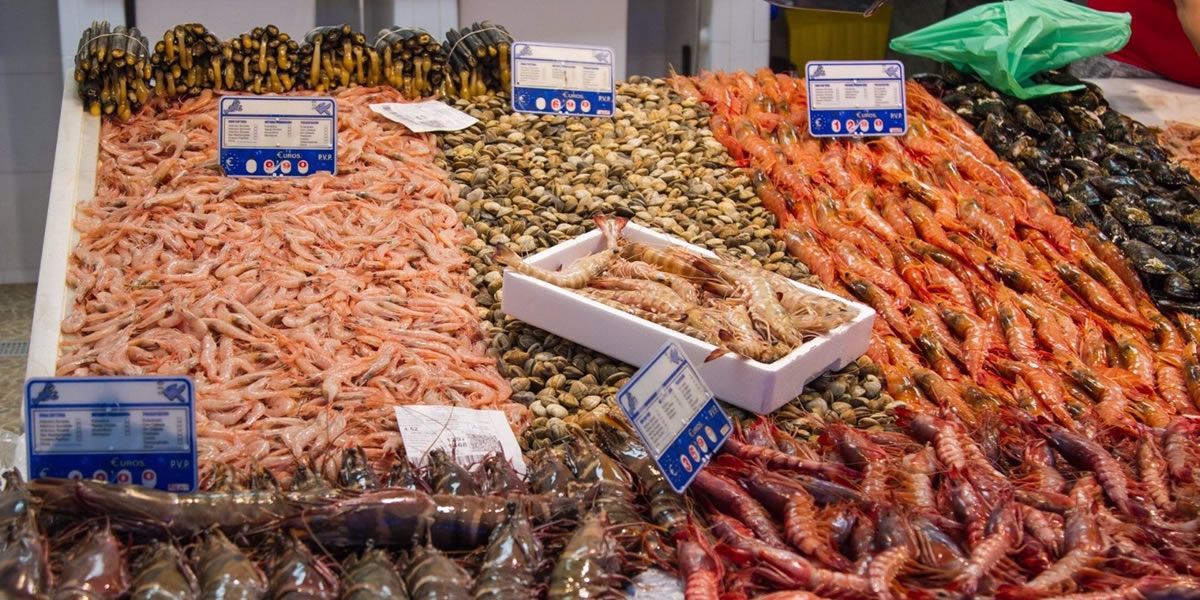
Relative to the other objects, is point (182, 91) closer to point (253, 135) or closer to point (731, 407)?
point (253, 135)

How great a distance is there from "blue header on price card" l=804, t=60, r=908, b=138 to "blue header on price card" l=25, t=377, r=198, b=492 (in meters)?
2.99

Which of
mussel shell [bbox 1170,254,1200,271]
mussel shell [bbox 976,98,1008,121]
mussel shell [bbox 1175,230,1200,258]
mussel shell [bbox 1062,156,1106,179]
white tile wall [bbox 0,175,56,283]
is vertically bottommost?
white tile wall [bbox 0,175,56,283]

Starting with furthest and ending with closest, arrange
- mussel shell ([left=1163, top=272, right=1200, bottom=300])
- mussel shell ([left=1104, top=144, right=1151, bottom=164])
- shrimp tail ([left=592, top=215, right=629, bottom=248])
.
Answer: mussel shell ([left=1104, top=144, right=1151, bottom=164])
mussel shell ([left=1163, top=272, right=1200, bottom=300])
shrimp tail ([left=592, top=215, right=629, bottom=248])

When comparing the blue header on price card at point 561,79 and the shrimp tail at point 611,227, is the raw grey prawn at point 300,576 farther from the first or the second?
the blue header on price card at point 561,79

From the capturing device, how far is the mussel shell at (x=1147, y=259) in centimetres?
380

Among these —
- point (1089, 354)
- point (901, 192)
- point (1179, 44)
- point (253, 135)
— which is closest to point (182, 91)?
point (253, 135)

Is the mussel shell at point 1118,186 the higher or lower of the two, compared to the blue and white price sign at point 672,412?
higher

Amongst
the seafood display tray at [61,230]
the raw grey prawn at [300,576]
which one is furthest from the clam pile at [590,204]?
the seafood display tray at [61,230]

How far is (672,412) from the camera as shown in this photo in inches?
92.4

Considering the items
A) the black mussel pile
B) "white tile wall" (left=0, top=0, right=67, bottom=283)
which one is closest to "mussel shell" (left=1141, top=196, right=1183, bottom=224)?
the black mussel pile

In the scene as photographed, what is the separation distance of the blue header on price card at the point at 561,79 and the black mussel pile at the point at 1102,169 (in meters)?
1.52

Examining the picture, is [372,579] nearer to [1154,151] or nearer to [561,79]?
[561,79]

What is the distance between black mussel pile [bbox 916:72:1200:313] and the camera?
3875 mm

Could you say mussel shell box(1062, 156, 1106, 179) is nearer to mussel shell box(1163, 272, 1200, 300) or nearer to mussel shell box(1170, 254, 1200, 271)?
mussel shell box(1170, 254, 1200, 271)
